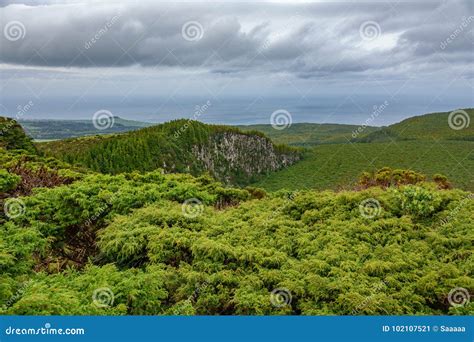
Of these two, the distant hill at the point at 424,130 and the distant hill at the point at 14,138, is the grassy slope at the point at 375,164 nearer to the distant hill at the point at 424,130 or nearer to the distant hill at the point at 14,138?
the distant hill at the point at 424,130

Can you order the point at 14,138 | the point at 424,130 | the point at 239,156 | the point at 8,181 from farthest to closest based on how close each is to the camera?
the point at 424,130
the point at 239,156
the point at 14,138
the point at 8,181

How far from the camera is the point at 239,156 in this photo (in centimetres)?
9700

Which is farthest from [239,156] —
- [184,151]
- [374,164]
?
[374,164]

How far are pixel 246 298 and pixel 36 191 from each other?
7.44m

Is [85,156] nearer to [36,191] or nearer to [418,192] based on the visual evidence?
[36,191]

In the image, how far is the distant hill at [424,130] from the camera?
127375 mm

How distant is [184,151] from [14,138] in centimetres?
5965

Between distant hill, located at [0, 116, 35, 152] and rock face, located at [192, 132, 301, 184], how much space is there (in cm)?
6221

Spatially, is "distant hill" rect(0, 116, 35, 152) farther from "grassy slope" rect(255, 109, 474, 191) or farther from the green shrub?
"grassy slope" rect(255, 109, 474, 191)

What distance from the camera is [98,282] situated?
23.2 feet

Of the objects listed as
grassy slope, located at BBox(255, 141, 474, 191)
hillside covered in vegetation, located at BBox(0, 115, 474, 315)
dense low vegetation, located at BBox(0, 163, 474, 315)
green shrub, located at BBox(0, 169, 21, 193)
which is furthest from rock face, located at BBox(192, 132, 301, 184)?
dense low vegetation, located at BBox(0, 163, 474, 315)

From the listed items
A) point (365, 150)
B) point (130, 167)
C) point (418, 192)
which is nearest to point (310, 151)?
point (365, 150)

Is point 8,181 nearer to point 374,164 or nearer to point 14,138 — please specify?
point 14,138

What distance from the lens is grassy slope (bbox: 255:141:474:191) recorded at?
65.9 meters
